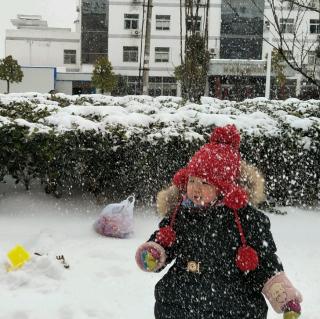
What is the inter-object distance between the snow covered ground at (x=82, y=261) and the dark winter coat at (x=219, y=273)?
146 cm

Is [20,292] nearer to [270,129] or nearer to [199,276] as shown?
[199,276]

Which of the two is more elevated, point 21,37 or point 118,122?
point 21,37

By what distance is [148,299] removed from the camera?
12.8 feet

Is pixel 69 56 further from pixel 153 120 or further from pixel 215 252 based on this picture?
pixel 215 252

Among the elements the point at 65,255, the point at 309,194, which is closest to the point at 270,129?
the point at 309,194

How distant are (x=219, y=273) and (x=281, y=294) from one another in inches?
11.4

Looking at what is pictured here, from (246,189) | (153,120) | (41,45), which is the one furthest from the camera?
(41,45)

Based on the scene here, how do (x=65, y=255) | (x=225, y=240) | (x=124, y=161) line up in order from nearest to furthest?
(x=225, y=240) → (x=65, y=255) → (x=124, y=161)

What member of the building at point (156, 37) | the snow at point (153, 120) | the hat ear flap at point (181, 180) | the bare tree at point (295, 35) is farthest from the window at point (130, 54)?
the hat ear flap at point (181, 180)

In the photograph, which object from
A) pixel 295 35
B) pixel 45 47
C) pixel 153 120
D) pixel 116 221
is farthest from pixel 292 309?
pixel 45 47

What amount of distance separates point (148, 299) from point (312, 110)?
496 cm

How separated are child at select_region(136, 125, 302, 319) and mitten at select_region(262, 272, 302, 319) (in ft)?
0.10

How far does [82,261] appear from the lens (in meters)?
4.55

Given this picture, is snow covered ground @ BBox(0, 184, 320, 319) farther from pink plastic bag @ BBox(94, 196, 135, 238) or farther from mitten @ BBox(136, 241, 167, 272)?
mitten @ BBox(136, 241, 167, 272)
